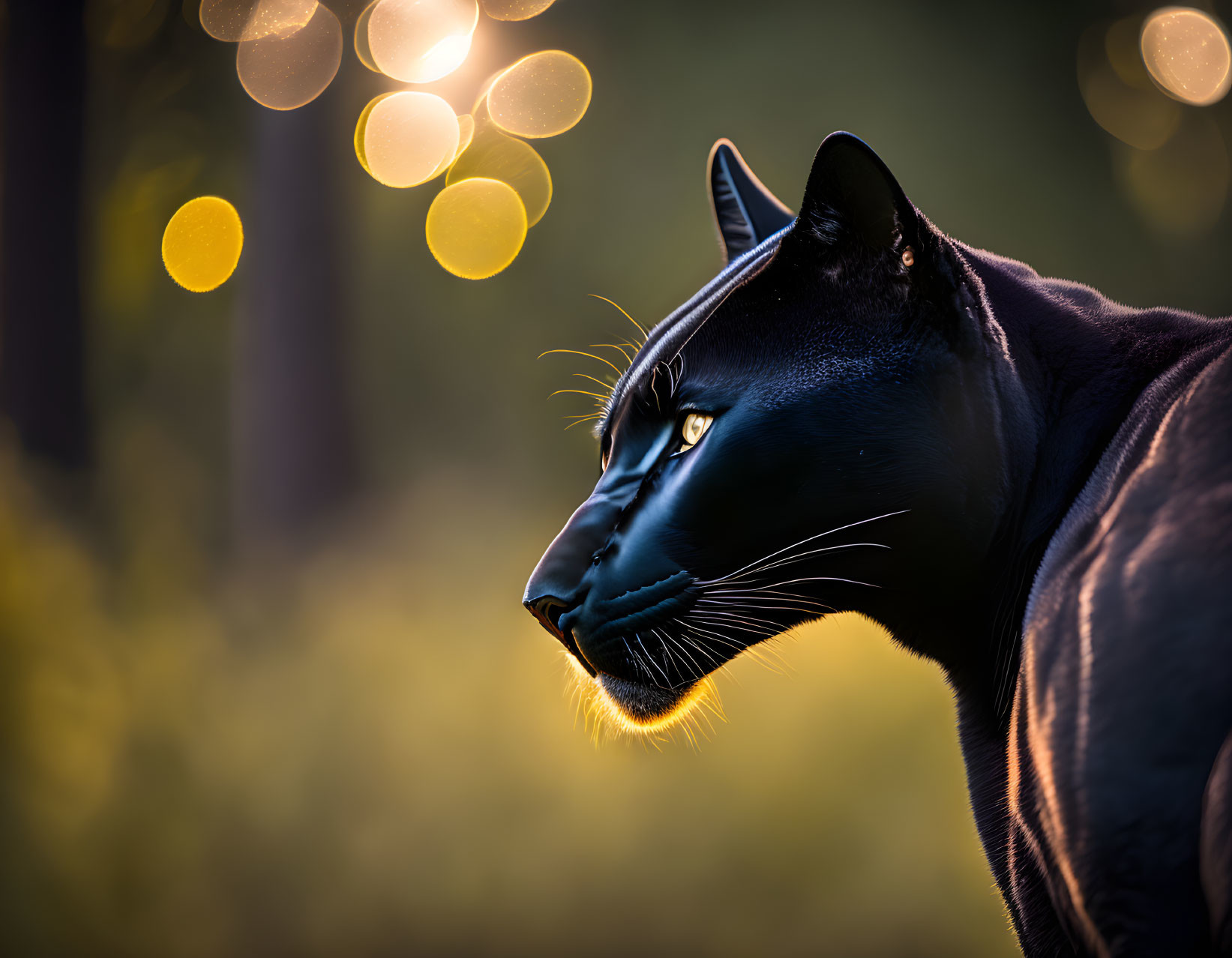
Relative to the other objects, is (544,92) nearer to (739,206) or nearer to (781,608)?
(739,206)

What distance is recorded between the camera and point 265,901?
215cm

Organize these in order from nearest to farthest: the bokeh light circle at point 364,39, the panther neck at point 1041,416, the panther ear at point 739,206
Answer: the panther neck at point 1041,416, the panther ear at point 739,206, the bokeh light circle at point 364,39

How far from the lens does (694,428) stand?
765 mm

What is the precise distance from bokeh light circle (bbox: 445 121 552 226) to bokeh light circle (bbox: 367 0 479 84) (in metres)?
0.20

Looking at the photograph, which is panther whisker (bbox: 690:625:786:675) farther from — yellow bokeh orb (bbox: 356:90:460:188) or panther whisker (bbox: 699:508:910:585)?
yellow bokeh orb (bbox: 356:90:460:188)

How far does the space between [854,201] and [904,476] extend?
0.23m

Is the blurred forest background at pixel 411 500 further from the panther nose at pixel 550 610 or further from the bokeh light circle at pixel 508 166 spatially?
the panther nose at pixel 550 610

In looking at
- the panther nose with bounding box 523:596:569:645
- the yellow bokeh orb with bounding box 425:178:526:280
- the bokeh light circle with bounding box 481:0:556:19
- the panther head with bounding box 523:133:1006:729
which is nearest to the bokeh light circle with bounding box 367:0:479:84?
the bokeh light circle with bounding box 481:0:556:19

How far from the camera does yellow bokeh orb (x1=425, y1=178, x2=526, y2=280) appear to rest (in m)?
2.12

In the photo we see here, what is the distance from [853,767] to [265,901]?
5.03ft

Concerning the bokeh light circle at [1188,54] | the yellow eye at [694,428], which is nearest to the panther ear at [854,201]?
the yellow eye at [694,428]

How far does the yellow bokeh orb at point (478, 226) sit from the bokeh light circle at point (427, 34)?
0.30 metres

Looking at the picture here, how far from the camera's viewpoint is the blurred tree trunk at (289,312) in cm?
226

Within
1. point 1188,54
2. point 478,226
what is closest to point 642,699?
point 478,226
